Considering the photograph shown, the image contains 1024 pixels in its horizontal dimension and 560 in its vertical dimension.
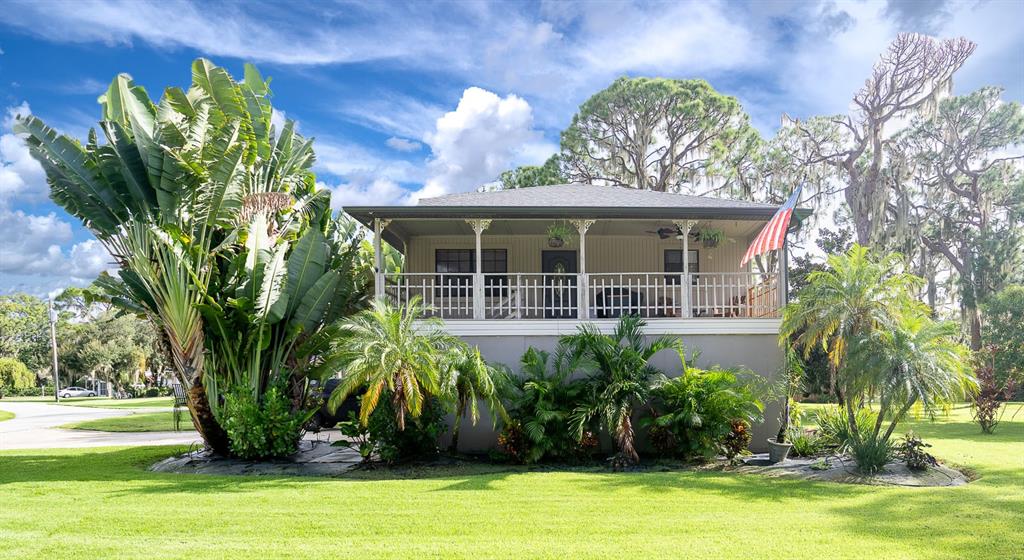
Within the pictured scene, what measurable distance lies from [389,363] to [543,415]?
2.53 m

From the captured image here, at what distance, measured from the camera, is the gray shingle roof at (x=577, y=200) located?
1265cm

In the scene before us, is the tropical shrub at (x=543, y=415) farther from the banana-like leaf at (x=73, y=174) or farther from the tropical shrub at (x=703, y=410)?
the banana-like leaf at (x=73, y=174)

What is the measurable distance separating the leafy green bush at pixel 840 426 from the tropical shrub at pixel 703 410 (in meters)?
1.37

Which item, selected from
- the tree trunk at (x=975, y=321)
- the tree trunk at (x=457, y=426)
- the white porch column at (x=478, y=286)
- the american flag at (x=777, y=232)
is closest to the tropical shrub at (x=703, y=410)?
the american flag at (x=777, y=232)

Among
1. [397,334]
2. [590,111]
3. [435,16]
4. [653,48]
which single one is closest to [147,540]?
[397,334]

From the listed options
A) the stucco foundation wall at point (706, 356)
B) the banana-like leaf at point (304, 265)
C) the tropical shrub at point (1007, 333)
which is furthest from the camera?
the tropical shrub at point (1007, 333)

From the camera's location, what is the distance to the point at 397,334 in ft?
33.5

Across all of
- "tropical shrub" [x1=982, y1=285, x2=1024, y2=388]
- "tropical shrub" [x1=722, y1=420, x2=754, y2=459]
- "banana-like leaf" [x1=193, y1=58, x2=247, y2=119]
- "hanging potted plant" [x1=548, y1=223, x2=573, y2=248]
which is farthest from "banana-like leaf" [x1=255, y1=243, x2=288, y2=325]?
"tropical shrub" [x1=982, y1=285, x2=1024, y2=388]

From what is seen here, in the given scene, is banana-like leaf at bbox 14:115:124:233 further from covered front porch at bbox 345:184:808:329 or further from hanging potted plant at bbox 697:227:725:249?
hanging potted plant at bbox 697:227:725:249

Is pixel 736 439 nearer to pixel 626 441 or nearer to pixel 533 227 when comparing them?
pixel 626 441

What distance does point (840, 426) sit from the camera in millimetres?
11203

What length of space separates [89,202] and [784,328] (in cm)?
1166

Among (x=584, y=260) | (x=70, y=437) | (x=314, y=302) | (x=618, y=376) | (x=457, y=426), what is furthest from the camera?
(x=70, y=437)

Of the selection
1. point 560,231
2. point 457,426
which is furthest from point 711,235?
point 457,426
